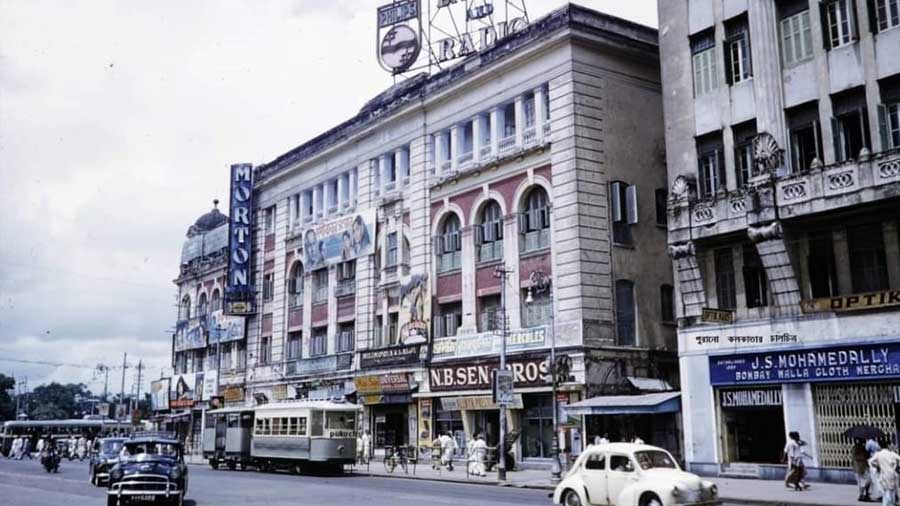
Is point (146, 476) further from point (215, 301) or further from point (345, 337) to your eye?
Result: point (215, 301)

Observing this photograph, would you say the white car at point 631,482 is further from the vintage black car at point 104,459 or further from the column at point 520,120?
the column at point 520,120

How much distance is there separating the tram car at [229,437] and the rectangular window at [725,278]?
21.9 m

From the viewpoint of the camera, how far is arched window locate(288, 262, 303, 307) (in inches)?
2127

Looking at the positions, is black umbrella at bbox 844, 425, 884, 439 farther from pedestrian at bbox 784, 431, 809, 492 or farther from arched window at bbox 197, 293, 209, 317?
arched window at bbox 197, 293, 209, 317

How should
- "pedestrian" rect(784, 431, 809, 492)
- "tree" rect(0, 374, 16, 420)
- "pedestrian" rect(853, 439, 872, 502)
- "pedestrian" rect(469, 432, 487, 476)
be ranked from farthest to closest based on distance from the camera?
"tree" rect(0, 374, 16, 420) < "pedestrian" rect(469, 432, 487, 476) < "pedestrian" rect(784, 431, 809, 492) < "pedestrian" rect(853, 439, 872, 502)

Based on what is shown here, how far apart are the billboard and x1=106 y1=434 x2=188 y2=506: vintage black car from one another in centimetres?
5354

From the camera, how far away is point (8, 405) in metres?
130

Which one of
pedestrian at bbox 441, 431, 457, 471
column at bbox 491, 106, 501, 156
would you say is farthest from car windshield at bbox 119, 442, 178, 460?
column at bbox 491, 106, 501, 156

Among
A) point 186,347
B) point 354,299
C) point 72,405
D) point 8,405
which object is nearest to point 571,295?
point 354,299

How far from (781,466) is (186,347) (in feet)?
175

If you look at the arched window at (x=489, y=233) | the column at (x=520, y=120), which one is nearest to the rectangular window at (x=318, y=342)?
the arched window at (x=489, y=233)

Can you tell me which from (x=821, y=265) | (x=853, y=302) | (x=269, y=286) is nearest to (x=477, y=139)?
(x=821, y=265)

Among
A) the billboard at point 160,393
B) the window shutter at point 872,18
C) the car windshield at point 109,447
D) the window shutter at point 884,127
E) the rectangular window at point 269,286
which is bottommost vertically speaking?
the car windshield at point 109,447

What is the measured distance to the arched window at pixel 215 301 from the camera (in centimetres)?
6588
